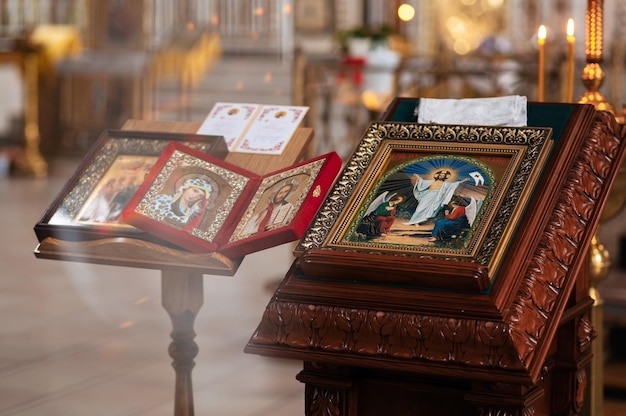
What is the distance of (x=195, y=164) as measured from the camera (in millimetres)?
2732

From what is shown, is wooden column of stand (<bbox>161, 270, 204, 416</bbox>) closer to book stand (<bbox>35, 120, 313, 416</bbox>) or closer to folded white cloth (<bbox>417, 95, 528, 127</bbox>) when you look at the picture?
book stand (<bbox>35, 120, 313, 416</bbox>)

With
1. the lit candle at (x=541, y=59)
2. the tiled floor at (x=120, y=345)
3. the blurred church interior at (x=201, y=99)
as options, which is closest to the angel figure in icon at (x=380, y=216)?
the lit candle at (x=541, y=59)

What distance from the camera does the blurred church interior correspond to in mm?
4668

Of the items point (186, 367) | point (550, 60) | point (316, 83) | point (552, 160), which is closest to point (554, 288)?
point (552, 160)

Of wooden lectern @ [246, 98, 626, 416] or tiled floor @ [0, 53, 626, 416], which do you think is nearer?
wooden lectern @ [246, 98, 626, 416]

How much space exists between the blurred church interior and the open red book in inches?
37.6

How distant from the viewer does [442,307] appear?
204 centimetres

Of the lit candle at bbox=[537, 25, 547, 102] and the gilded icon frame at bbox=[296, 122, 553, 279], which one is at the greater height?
the lit candle at bbox=[537, 25, 547, 102]

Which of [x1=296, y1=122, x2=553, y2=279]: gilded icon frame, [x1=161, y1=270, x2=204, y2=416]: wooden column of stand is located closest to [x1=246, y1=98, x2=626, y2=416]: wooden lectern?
[x1=296, y1=122, x2=553, y2=279]: gilded icon frame

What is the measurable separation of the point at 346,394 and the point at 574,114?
0.78 metres

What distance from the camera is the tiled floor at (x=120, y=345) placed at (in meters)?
4.33

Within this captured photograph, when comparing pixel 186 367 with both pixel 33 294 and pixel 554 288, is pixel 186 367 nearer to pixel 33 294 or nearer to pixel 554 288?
pixel 554 288

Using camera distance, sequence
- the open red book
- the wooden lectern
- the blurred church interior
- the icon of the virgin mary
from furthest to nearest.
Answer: the blurred church interior, the icon of the virgin mary, the open red book, the wooden lectern

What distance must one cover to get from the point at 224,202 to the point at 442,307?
0.78 m
